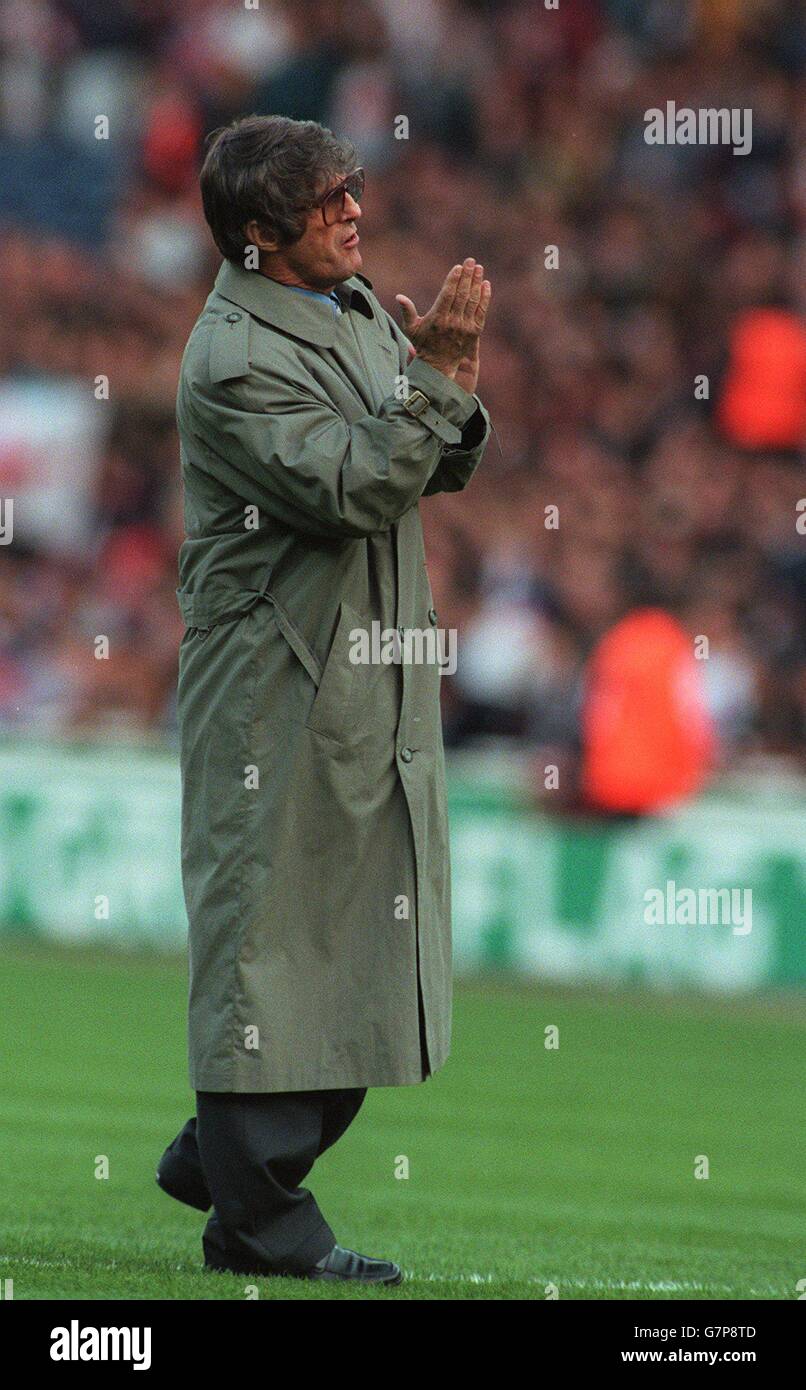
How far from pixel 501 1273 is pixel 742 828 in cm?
526

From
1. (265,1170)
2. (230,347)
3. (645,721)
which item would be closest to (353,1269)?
(265,1170)

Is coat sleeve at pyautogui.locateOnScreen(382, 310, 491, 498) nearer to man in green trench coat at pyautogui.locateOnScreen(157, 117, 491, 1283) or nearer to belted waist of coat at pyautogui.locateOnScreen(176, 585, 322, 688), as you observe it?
man in green trench coat at pyautogui.locateOnScreen(157, 117, 491, 1283)

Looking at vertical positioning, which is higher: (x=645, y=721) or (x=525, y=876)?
(x=645, y=721)

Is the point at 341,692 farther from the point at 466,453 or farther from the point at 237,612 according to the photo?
the point at 466,453

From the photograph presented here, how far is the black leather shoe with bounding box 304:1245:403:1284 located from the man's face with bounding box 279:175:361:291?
1.85 m

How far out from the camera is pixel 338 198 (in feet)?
14.7

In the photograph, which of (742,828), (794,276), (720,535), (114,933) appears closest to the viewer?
(742,828)

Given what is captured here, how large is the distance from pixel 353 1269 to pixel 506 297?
10387 millimetres

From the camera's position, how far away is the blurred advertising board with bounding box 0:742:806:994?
9.81 meters

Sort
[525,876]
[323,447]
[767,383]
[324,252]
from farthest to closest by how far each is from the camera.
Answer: [767,383] → [525,876] → [324,252] → [323,447]

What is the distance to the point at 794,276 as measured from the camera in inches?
516

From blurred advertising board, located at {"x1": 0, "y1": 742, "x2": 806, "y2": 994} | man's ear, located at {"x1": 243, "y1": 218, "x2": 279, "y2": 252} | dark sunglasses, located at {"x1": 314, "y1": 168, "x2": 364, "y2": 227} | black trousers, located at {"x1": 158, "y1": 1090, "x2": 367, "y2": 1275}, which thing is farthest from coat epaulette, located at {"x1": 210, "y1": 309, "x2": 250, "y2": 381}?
blurred advertising board, located at {"x1": 0, "y1": 742, "x2": 806, "y2": 994}

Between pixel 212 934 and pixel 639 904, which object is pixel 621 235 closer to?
pixel 639 904

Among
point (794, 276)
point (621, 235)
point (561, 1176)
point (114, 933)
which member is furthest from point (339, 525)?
point (621, 235)
